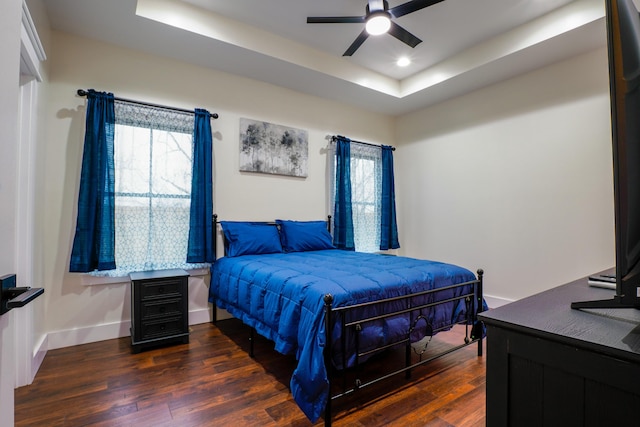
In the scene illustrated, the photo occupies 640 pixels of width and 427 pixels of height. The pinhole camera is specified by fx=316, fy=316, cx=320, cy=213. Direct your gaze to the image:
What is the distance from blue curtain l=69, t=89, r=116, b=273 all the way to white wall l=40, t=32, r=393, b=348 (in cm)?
15

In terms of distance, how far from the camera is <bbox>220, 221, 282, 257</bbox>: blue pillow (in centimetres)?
323

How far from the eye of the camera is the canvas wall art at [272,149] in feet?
11.8

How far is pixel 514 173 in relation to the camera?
142 inches

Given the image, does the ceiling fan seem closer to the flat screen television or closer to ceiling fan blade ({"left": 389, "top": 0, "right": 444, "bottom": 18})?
ceiling fan blade ({"left": 389, "top": 0, "right": 444, "bottom": 18})

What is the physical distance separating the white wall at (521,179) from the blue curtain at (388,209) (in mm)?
349

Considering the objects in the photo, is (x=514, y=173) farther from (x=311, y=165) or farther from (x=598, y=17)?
(x=311, y=165)

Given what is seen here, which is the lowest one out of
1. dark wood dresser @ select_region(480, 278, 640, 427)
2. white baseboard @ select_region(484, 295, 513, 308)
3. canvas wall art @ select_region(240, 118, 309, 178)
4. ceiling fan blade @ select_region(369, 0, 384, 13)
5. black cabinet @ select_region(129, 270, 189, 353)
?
white baseboard @ select_region(484, 295, 513, 308)

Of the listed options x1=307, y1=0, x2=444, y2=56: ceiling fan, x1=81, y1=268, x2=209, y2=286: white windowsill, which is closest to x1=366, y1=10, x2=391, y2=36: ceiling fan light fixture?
x1=307, y1=0, x2=444, y2=56: ceiling fan

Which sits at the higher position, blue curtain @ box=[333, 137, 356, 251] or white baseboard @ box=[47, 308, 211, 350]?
blue curtain @ box=[333, 137, 356, 251]

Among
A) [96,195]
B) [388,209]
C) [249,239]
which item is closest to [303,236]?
[249,239]

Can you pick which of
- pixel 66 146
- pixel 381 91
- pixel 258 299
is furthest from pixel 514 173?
pixel 66 146

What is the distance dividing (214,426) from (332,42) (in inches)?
136

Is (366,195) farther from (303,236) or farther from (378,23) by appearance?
(378,23)

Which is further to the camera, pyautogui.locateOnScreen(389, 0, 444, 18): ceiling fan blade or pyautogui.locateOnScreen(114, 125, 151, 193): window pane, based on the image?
pyautogui.locateOnScreen(114, 125, 151, 193): window pane
